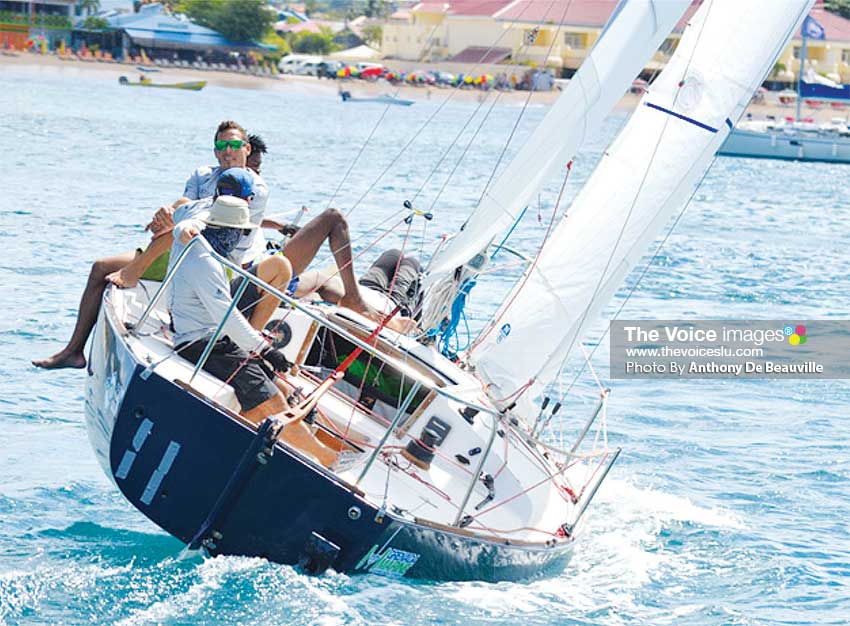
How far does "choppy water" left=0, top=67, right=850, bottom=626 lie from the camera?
26.4ft

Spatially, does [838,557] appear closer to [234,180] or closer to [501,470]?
[501,470]

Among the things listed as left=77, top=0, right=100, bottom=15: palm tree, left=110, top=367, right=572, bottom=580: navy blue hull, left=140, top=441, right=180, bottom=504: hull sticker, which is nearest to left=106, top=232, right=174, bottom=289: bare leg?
left=110, top=367, right=572, bottom=580: navy blue hull

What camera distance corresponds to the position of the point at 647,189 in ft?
31.8

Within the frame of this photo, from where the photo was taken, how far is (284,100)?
7281 cm

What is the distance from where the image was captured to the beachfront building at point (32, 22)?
3366 inches

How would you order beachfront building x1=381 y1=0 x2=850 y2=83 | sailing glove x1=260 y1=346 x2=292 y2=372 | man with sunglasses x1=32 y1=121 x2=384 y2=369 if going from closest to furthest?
1. sailing glove x1=260 y1=346 x2=292 y2=372
2. man with sunglasses x1=32 y1=121 x2=384 y2=369
3. beachfront building x1=381 y1=0 x2=850 y2=83

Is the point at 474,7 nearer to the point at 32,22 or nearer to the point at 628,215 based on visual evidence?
the point at 32,22

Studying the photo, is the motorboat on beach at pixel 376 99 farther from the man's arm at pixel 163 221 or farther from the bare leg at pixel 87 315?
the man's arm at pixel 163 221

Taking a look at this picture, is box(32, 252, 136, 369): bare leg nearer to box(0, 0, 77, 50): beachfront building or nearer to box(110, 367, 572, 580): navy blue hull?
box(110, 367, 572, 580): navy blue hull

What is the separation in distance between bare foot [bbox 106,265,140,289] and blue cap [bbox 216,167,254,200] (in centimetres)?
118

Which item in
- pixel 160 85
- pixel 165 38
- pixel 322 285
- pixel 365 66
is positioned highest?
pixel 322 285

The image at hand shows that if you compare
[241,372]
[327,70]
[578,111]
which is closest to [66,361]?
[241,372]

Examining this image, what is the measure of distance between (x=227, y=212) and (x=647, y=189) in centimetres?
300

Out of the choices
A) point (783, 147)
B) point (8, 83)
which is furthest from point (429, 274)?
point (8, 83)
